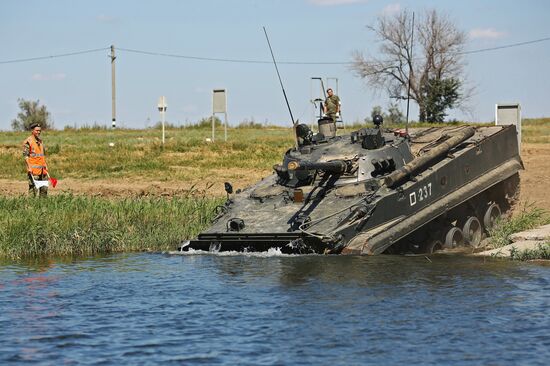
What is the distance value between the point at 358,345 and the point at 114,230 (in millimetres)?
9312

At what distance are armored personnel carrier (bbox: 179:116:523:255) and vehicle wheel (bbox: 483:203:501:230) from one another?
0.06 ft

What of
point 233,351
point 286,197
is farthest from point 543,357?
point 286,197

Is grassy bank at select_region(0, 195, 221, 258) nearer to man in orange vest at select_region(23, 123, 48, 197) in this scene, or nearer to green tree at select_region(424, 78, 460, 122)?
man in orange vest at select_region(23, 123, 48, 197)

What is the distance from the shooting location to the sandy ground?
25.6 meters

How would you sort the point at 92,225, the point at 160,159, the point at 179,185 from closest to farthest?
the point at 92,225 → the point at 179,185 → the point at 160,159

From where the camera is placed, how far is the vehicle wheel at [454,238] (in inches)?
769

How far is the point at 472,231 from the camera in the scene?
66.7 ft

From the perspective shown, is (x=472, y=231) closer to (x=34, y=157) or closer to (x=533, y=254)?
(x=533, y=254)

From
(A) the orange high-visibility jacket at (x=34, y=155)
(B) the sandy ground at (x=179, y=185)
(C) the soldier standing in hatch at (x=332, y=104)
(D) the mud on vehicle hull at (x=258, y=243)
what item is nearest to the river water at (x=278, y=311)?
(D) the mud on vehicle hull at (x=258, y=243)

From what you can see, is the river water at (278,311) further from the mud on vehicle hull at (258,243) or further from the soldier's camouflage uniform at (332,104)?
the soldier's camouflage uniform at (332,104)

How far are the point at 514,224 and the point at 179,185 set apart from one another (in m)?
10.3

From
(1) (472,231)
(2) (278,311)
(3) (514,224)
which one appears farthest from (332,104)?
(2) (278,311)

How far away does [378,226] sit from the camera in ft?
58.6

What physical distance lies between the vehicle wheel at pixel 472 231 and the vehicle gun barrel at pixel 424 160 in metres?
1.38
